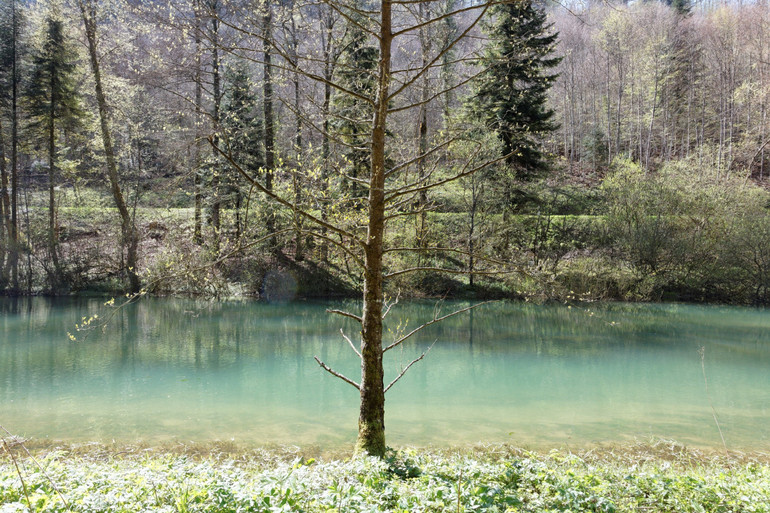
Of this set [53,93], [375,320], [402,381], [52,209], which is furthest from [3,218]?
[375,320]

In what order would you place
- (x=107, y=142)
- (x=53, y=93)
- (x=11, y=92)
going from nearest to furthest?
(x=107, y=142) < (x=53, y=93) < (x=11, y=92)

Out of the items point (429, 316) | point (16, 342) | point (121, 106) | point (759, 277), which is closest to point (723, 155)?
point (759, 277)

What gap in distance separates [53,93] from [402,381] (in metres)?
20.0

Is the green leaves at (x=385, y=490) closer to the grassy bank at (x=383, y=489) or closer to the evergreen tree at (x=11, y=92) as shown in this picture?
the grassy bank at (x=383, y=489)

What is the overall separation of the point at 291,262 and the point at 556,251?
11.7m

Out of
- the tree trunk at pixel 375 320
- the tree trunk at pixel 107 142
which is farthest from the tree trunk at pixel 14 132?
the tree trunk at pixel 375 320

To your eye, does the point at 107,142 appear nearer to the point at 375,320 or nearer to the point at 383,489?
the point at 375,320

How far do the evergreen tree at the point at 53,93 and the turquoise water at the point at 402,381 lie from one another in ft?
25.4

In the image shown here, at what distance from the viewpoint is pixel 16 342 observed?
39.2 feet

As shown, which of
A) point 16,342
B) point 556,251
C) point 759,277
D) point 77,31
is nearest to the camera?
point 16,342

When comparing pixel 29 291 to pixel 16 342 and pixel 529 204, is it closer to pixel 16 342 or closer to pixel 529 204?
pixel 16 342

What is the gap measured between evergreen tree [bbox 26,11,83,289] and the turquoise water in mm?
7753

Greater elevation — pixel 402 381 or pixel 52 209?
pixel 52 209

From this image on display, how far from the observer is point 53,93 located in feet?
68.3
